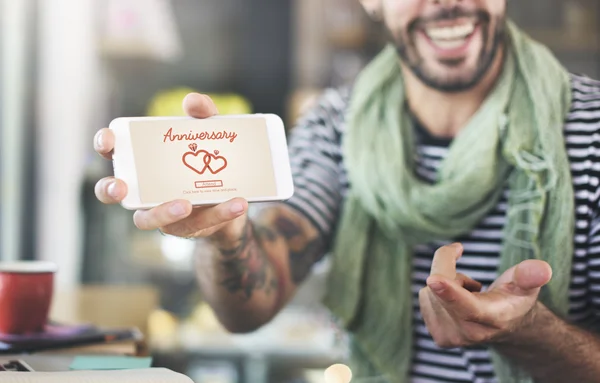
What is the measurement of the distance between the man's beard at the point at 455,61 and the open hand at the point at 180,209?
0.38 m

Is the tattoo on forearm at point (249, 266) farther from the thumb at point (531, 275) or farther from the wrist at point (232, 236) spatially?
the thumb at point (531, 275)

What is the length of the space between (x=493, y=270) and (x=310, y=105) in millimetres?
412

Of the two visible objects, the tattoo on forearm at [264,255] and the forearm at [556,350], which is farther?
the tattoo on forearm at [264,255]

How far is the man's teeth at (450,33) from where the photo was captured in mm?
1001

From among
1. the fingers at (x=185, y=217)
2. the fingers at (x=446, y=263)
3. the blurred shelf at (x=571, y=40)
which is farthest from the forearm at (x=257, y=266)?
the blurred shelf at (x=571, y=40)

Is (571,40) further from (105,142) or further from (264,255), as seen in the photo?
(105,142)

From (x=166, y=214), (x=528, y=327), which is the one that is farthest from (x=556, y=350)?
(x=166, y=214)

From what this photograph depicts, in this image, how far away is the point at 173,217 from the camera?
70 cm

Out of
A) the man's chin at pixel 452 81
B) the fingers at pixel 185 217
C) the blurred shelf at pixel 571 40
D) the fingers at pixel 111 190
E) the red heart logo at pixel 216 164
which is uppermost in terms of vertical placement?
the blurred shelf at pixel 571 40

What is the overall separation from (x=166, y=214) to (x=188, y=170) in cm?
6

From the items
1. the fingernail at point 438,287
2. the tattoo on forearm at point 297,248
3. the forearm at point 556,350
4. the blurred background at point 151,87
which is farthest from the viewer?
the blurred background at point 151,87

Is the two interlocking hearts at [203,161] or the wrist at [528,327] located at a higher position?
the two interlocking hearts at [203,161]

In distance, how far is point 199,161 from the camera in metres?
0.74

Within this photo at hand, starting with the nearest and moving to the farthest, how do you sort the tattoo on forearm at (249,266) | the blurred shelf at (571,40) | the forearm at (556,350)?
the forearm at (556,350) → the tattoo on forearm at (249,266) → the blurred shelf at (571,40)
